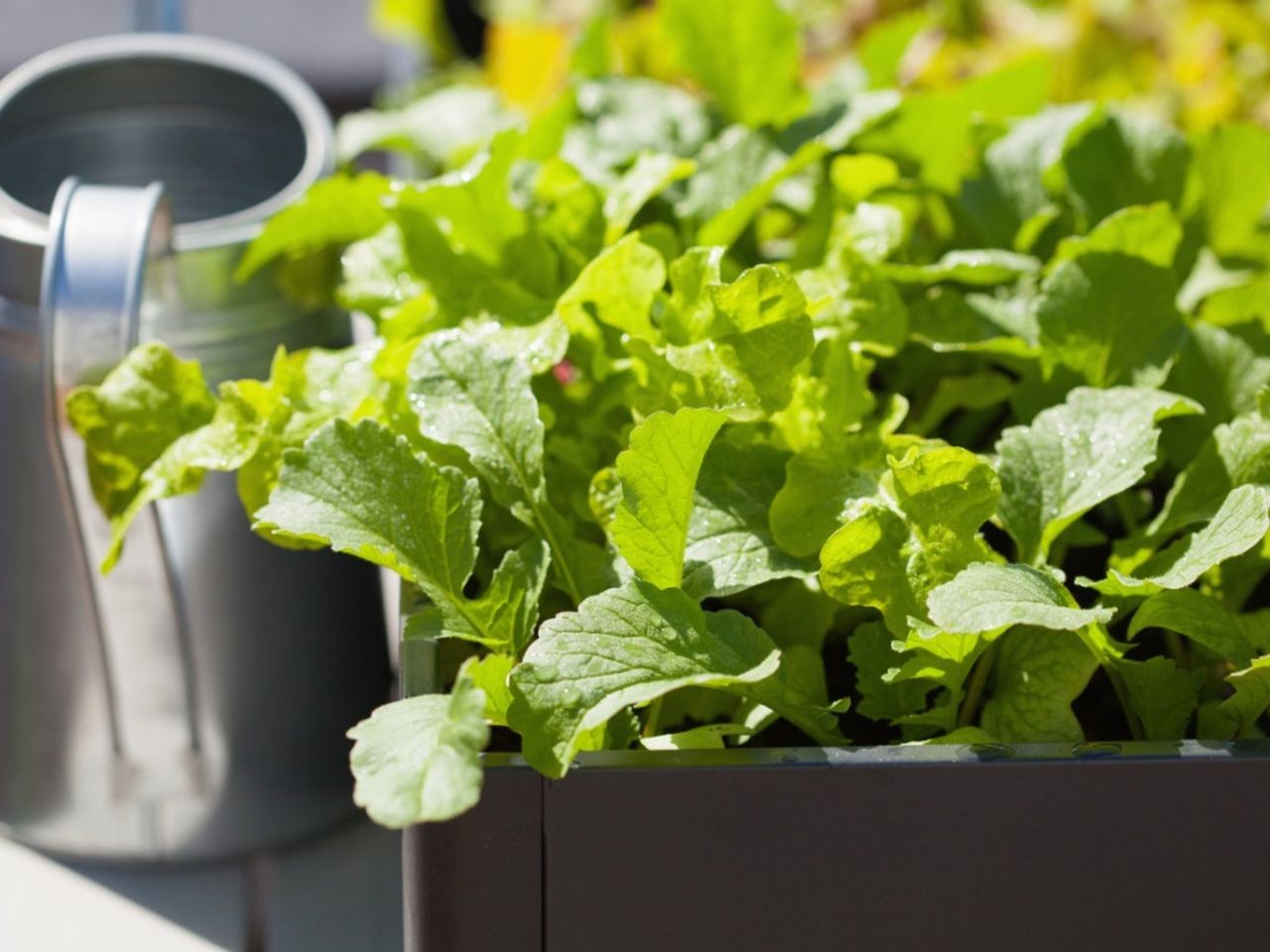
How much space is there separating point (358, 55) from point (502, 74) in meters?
0.52

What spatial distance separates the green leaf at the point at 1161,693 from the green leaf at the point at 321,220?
0.29 m

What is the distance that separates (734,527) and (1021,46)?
0.65 m

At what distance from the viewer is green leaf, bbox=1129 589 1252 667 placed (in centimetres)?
35

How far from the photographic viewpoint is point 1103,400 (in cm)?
40

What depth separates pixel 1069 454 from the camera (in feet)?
1.30

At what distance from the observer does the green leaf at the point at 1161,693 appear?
0.37 meters

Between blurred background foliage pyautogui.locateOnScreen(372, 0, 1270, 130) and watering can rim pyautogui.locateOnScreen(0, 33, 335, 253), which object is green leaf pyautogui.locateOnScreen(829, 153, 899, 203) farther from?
blurred background foliage pyautogui.locateOnScreen(372, 0, 1270, 130)

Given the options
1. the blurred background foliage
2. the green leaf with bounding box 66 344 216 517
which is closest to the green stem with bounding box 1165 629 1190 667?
the green leaf with bounding box 66 344 216 517

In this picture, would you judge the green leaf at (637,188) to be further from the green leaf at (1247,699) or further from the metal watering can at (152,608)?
the green leaf at (1247,699)

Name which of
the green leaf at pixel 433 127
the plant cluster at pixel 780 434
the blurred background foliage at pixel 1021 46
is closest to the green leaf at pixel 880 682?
the plant cluster at pixel 780 434

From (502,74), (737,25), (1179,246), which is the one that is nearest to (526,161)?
(737,25)

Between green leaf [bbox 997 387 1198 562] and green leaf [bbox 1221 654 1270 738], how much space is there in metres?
0.06

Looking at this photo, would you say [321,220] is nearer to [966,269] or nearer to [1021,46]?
[966,269]

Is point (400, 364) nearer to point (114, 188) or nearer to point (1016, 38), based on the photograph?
point (114, 188)
